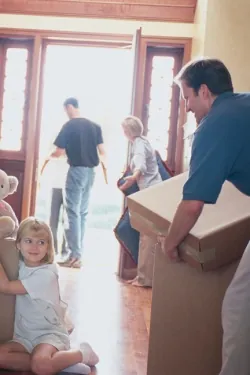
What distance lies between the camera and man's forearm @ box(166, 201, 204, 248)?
1.52 metres

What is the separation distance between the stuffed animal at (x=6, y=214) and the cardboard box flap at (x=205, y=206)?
1.68 feet

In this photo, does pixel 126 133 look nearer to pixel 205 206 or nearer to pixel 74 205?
pixel 74 205

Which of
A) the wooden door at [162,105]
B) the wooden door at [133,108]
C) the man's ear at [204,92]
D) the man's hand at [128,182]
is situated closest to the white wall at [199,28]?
the wooden door at [162,105]

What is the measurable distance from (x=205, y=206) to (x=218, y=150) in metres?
0.41

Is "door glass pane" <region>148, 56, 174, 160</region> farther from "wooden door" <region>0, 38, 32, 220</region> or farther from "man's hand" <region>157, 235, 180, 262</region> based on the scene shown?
"man's hand" <region>157, 235, 180, 262</region>

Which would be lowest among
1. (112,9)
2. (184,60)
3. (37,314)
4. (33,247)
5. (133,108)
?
(37,314)

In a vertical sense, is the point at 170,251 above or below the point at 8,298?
above

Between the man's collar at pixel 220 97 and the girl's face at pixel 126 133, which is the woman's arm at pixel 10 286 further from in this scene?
the girl's face at pixel 126 133

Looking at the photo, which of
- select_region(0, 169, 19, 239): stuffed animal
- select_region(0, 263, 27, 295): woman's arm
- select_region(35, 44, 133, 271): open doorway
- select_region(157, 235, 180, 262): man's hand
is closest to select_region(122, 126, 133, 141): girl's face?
select_region(35, 44, 133, 271): open doorway

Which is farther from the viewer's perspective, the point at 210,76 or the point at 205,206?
the point at 205,206

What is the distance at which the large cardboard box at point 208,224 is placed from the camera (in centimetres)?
163

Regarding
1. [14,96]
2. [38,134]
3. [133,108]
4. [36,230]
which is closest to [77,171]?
[38,134]

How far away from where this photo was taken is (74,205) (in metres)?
4.32

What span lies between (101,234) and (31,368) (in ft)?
13.3
